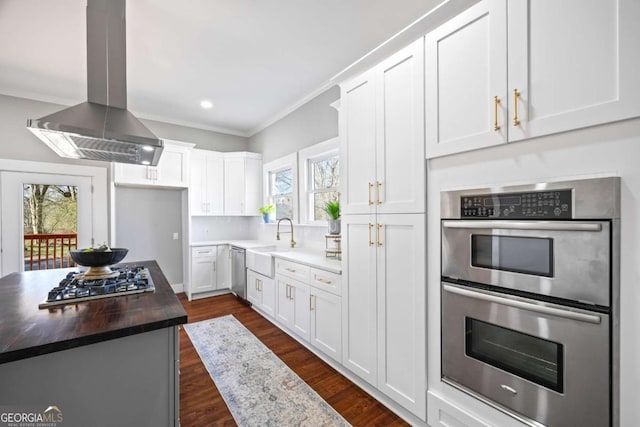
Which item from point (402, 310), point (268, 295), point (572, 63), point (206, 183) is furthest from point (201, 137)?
point (572, 63)

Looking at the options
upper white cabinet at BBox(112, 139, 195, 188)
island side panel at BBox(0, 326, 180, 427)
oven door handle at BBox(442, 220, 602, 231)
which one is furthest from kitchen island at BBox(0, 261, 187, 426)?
upper white cabinet at BBox(112, 139, 195, 188)

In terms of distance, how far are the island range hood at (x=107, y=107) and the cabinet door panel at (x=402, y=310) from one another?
180 cm

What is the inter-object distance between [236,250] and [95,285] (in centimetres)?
275

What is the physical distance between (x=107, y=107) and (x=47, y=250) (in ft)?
9.68

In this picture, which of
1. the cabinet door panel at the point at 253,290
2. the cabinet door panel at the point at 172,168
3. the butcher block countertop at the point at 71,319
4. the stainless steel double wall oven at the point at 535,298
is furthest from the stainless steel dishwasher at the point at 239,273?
the stainless steel double wall oven at the point at 535,298

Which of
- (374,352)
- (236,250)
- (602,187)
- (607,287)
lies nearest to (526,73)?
(602,187)

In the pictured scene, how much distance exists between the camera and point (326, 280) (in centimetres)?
249

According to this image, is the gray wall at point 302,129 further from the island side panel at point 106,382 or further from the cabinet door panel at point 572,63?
the island side panel at point 106,382

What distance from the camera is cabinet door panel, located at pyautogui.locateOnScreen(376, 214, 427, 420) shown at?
66.7 inches

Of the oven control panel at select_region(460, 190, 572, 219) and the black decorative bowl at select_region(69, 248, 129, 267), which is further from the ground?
the oven control panel at select_region(460, 190, 572, 219)

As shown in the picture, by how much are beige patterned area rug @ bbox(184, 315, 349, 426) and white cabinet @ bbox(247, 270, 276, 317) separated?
43cm

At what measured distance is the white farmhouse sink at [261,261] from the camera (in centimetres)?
342

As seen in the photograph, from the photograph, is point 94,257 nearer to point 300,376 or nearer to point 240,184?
point 300,376

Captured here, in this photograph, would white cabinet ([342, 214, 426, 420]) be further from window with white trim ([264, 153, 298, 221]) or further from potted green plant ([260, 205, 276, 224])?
potted green plant ([260, 205, 276, 224])
